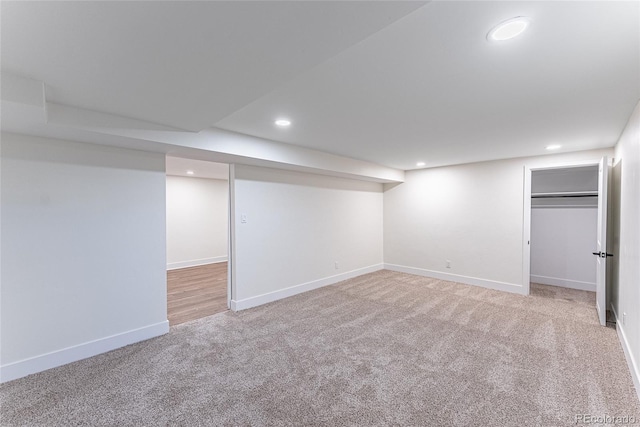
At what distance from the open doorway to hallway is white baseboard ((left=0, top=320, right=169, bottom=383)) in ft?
5.89

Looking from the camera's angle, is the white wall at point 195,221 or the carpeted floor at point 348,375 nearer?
the carpeted floor at point 348,375

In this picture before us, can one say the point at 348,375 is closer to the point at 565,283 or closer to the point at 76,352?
the point at 76,352

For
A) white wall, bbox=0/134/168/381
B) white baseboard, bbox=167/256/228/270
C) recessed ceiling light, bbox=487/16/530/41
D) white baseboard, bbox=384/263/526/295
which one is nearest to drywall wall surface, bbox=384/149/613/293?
white baseboard, bbox=384/263/526/295

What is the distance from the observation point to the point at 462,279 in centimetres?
518

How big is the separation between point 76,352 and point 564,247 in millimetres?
7127

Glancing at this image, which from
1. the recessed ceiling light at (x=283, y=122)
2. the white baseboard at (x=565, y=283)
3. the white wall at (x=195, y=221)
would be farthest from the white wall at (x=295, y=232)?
the white baseboard at (x=565, y=283)

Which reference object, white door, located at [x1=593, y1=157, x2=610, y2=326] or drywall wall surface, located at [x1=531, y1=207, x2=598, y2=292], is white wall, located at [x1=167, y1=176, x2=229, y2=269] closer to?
white door, located at [x1=593, y1=157, x2=610, y2=326]

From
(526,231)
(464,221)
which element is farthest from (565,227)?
(464,221)

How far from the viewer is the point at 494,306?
155 inches

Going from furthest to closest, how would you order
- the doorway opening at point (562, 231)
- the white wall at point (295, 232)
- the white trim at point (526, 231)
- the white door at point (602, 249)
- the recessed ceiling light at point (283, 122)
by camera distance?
the doorway opening at point (562, 231) < the white trim at point (526, 231) < the white wall at point (295, 232) < the white door at point (602, 249) < the recessed ceiling light at point (283, 122)

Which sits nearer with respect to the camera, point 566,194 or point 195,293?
point 195,293

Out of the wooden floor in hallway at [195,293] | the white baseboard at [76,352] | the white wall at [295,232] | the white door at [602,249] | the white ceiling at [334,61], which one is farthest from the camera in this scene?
the white wall at [295,232]

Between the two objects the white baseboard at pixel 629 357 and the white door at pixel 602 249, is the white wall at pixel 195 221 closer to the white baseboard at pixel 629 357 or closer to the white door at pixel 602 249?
the white door at pixel 602 249

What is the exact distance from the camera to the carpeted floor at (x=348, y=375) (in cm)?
187
